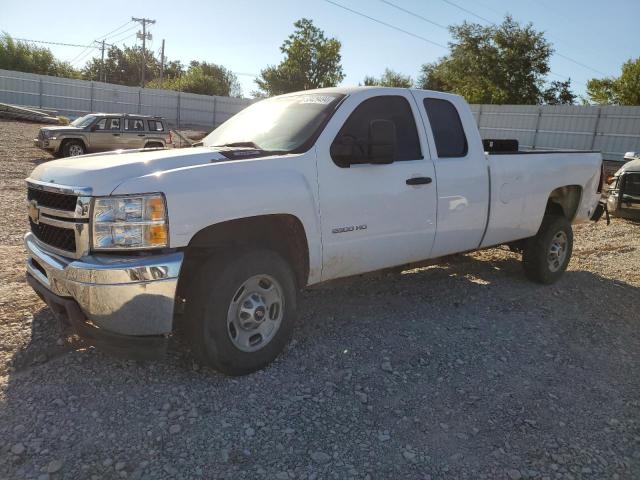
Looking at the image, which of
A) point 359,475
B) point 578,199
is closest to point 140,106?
point 578,199

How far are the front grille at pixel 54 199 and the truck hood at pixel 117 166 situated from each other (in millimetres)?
79

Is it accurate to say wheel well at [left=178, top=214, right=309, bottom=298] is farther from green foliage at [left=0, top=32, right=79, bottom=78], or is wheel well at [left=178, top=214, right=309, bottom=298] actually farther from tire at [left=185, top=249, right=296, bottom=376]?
green foliage at [left=0, top=32, right=79, bottom=78]

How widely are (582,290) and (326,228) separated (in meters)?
3.89

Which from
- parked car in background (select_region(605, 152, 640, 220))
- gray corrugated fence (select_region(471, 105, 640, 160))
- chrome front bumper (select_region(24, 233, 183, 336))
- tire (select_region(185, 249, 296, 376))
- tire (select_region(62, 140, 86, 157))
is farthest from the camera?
gray corrugated fence (select_region(471, 105, 640, 160))

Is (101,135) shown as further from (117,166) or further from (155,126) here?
(117,166)

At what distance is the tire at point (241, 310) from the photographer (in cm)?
327

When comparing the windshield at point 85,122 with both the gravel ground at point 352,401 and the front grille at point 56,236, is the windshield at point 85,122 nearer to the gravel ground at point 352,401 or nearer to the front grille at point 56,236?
the gravel ground at point 352,401

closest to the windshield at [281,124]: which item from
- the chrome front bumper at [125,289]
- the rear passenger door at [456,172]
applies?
the rear passenger door at [456,172]

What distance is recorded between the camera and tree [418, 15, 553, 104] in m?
34.8

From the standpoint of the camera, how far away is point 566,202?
6418mm

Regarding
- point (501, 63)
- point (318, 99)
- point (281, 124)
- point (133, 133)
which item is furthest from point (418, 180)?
Result: point (501, 63)

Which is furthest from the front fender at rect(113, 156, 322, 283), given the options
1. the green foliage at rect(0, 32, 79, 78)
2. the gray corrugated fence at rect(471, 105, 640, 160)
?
the green foliage at rect(0, 32, 79, 78)

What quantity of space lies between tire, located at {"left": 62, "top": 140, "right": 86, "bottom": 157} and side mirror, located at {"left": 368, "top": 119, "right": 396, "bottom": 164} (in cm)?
1446

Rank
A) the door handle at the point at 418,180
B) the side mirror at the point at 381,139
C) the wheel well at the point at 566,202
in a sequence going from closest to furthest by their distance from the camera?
1. the side mirror at the point at 381,139
2. the door handle at the point at 418,180
3. the wheel well at the point at 566,202
